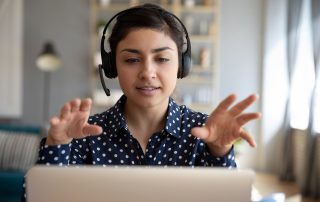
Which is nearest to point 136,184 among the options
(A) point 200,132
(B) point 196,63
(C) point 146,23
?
(A) point 200,132

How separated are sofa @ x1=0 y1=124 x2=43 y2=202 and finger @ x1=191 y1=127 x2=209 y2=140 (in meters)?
2.54

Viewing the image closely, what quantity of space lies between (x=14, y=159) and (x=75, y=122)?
2.78 metres

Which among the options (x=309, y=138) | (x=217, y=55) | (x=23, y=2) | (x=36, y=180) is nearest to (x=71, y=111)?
(x=36, y=180)

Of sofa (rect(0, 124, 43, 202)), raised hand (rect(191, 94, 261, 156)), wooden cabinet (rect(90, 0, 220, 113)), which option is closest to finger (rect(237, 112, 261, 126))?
raised hand (rect(191, 94, 261, 156))

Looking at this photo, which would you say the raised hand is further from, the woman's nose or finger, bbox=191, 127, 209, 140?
the woman's nose

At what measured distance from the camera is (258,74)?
5395mm

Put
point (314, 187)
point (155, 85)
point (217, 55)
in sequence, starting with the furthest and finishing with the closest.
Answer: point (217, 55), point (314, 187), point (155, 85)

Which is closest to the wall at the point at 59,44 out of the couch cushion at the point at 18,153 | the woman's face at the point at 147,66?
the couch cushion at the point at 18,153

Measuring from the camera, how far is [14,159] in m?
3.34

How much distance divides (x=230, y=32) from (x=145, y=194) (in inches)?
198

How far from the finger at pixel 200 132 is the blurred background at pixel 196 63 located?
438 centimetres

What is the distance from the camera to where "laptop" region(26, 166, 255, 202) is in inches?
22.3

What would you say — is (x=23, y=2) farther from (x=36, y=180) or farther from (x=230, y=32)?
(x=36, y=180)

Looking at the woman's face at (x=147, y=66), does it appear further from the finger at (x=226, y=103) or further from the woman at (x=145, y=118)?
the finger at (x=226, y=103)
